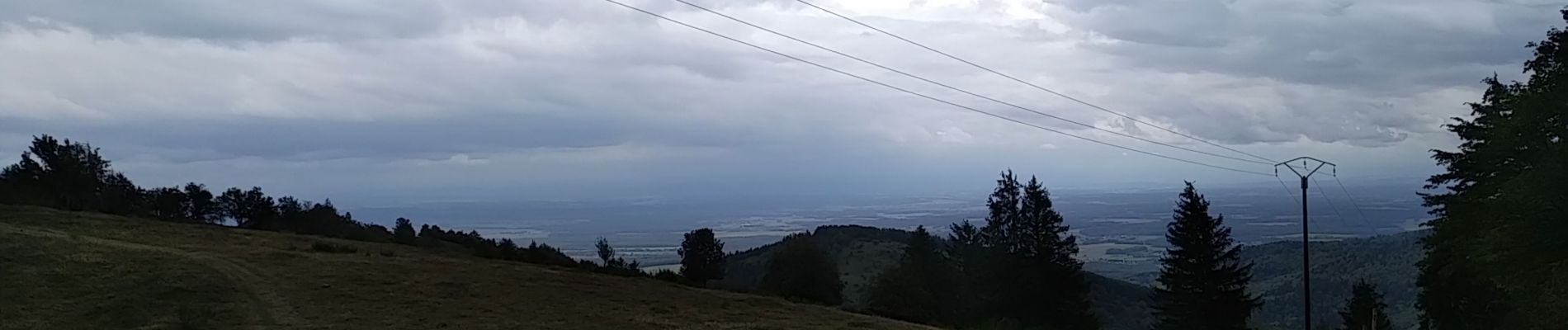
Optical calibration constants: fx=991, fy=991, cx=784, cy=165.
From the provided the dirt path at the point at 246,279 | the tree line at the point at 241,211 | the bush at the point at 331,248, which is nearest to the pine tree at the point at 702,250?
the tree line at the point at 241,211

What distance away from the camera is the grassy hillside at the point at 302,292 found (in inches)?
683

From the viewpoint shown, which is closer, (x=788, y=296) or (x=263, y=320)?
(x=263, y=320)

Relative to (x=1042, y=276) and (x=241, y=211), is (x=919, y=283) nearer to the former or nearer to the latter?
(x=1042, y=276)

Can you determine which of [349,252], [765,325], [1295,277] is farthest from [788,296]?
[1295,277]

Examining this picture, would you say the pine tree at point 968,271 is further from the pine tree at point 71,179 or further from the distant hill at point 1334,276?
the pine tree at point 71,179

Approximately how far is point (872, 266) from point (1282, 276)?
29.0 meters

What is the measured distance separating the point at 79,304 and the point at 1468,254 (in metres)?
30.1

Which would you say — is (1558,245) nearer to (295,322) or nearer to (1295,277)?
(295,322)

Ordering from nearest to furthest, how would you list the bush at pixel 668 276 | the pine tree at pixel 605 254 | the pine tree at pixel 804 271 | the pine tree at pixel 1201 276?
the bush at pixel 668 276 < the pine tree at pixel 605 254 < the pine tree at pixel 1201 276 < the pine tree at pixel 804 271

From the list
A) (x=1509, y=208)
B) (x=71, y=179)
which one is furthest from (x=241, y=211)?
(x=1509, y=208)

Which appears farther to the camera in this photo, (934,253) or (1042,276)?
(934,253)

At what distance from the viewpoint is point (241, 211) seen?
48.7 metres

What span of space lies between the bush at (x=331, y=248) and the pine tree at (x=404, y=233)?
6.81 meters

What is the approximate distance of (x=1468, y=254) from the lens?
24516 millimetres
